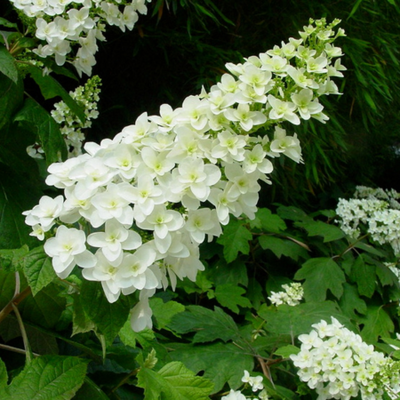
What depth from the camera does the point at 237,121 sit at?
0.80m

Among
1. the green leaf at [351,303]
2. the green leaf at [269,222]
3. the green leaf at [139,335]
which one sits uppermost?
the green leaf at [139,335]

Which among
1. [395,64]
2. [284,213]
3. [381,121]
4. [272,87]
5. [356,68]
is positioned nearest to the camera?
[272,87]

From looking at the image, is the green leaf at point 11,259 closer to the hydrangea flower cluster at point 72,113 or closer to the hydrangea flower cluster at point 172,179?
the hydrangea flower cluster at point 172,179

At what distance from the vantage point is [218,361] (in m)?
→ 1.31

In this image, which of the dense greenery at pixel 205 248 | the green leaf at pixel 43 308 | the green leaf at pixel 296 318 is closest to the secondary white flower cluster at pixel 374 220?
the dense greenery at pixel 205 248

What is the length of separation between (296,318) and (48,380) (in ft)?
2.80

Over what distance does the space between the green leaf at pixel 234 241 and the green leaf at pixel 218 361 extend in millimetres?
697

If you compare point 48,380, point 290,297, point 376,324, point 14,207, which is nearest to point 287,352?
point 290,297

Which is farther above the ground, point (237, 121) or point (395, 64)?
point (237, 121)

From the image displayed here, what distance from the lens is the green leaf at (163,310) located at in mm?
1405

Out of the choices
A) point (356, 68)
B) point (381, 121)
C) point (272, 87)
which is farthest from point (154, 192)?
point (381, 121)

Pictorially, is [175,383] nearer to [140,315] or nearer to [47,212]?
[140,315]

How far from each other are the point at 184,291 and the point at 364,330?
33.3 inches

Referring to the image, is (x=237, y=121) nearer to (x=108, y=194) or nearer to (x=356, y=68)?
(x=108, y=194)
